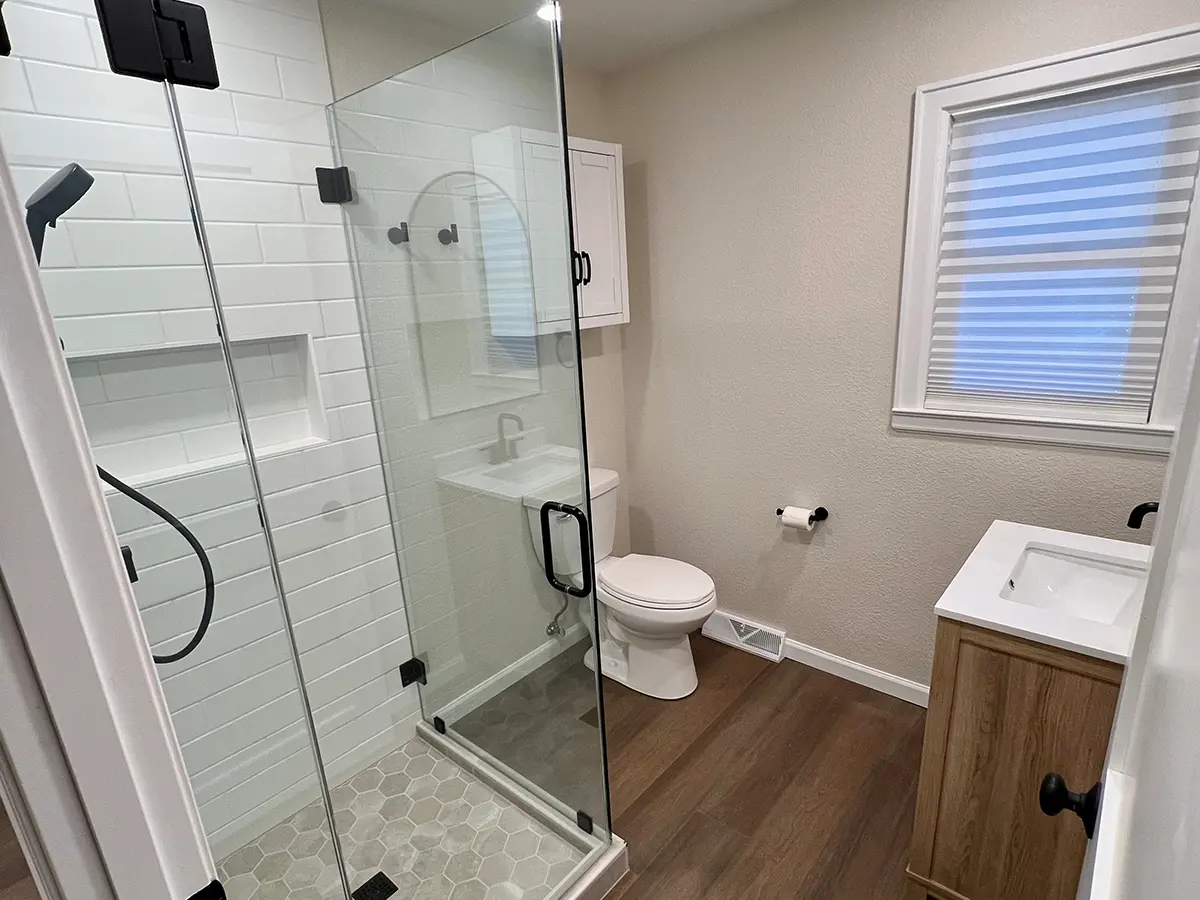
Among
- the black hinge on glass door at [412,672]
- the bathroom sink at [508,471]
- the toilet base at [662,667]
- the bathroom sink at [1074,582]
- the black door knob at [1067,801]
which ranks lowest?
the toilet base at [662,667]

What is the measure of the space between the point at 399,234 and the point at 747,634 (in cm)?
207

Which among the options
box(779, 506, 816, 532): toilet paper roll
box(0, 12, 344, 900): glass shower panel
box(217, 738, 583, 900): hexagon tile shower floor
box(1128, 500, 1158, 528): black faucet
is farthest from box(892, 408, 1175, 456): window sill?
box(0, 12, 344, 900): glass shower panel

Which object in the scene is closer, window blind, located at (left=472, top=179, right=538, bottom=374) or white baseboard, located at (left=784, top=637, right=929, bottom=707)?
window blind, located at (left=472, top=179, right=538, bottom=374)

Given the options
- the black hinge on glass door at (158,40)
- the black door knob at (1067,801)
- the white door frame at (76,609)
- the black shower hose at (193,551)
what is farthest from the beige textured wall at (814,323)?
the white door frame at (76,609)

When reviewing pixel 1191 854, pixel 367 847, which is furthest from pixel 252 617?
pixel 1191 854

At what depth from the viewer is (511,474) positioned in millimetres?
1927

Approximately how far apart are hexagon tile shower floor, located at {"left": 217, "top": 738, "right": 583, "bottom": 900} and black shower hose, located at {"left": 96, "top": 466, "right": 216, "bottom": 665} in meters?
0.62

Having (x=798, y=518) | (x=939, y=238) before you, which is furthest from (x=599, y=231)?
(x=798, y=518)

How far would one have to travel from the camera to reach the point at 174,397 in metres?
1.48

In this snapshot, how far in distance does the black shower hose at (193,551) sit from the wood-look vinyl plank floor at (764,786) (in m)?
1.29

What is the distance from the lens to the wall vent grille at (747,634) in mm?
2559

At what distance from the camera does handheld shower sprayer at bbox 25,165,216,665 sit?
1.01 m

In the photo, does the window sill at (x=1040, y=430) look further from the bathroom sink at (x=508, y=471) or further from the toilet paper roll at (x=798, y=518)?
the bathroom sink at (x=508, y=471)

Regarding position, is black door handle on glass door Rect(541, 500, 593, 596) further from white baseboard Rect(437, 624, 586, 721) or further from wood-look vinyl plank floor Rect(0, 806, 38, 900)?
wood-look vinyl plank floor Rect(0, 806, 38, 900)
